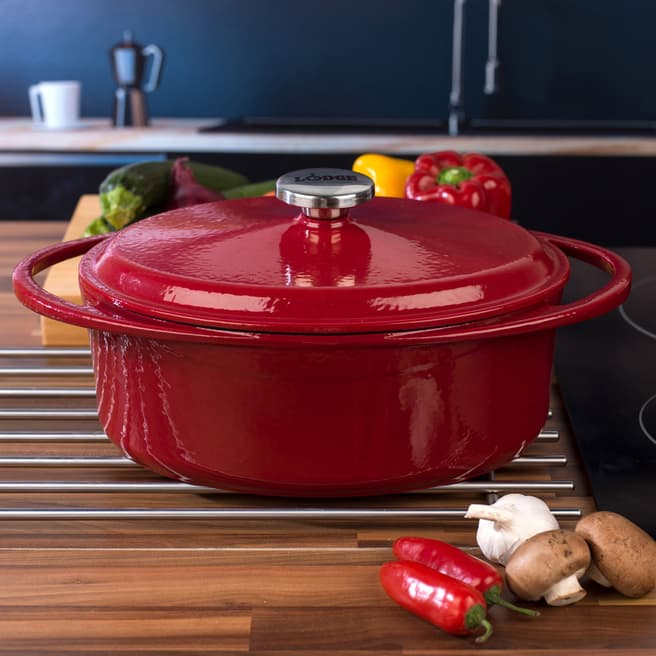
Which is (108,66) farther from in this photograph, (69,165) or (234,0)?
(69,165)

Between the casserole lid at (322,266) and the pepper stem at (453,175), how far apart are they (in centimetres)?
73

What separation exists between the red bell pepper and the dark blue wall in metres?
1.80

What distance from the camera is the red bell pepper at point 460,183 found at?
155 centimetres

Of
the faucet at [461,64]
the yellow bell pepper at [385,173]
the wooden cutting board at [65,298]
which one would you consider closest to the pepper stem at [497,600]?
the wooden cutting board at [65,298]

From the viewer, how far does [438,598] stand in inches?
24.3

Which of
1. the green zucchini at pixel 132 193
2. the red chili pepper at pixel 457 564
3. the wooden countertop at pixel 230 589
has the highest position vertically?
the green zucchini at pixel 132 193

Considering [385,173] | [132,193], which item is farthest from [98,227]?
[385,173]

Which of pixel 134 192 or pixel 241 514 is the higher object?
pixel 134 192

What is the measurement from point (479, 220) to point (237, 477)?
1.01ft

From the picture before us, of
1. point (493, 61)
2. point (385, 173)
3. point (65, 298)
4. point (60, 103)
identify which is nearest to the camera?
point (65, 298)

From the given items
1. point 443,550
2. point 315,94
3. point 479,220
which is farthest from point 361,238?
point 315,94

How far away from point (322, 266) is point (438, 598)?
0.25 m

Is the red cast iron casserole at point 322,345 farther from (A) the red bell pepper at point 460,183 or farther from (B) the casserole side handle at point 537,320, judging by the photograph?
(A) the red bell pepper at point 460,183

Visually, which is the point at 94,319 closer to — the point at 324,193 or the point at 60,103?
the point at 324,193
